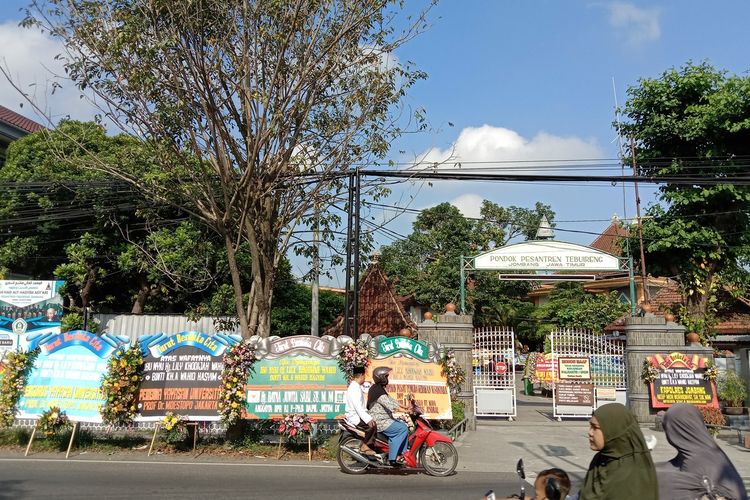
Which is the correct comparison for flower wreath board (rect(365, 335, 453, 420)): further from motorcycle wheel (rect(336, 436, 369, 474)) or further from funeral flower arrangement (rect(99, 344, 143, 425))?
funeral flower arrangement (rect(99, 344, 143, 425))

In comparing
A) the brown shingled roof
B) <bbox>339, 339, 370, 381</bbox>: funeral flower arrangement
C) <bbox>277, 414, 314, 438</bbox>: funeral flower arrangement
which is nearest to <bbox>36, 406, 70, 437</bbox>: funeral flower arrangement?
<bbox>277, 414, 314, 438</bbox>: funeral flower arrangement

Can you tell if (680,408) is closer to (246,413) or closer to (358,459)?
(358,459)

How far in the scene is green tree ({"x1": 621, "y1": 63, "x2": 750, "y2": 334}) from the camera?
17062 mm

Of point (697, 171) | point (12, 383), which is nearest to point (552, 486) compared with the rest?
point (12, 383)

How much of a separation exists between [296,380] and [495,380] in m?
6.92

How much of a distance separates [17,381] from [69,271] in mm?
10375

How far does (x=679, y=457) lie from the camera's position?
159 inches

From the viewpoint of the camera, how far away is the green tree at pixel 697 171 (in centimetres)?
1706

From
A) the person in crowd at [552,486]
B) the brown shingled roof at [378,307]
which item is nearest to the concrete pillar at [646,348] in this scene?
the brown shingled roof at [378,307]

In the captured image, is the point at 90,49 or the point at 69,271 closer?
the point at 90,49

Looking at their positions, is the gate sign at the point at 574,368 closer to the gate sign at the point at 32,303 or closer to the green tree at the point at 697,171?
the green tree at the point at 697,171

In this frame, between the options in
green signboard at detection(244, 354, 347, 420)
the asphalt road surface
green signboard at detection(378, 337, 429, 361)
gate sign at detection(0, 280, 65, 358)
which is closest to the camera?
the asphalt road surface

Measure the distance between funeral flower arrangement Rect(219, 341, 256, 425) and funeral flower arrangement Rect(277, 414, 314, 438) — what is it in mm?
782

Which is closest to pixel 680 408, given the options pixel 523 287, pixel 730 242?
pixel 730 242
